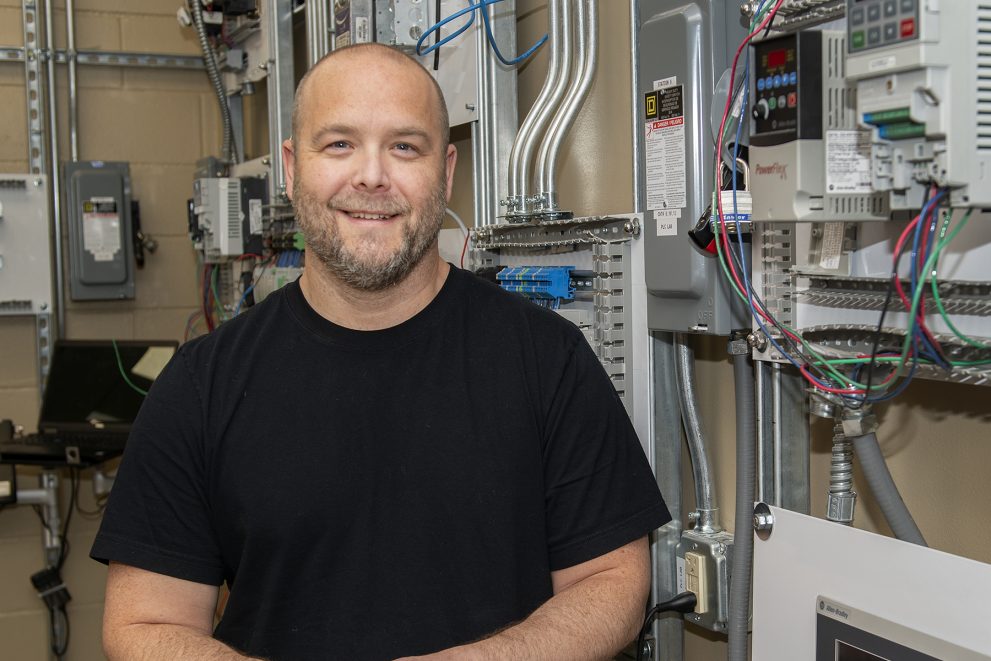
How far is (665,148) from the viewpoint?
1.65m

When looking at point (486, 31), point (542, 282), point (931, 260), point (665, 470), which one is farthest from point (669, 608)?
point (486, 31)

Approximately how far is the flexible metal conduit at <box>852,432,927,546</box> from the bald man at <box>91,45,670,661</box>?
32 centimetres

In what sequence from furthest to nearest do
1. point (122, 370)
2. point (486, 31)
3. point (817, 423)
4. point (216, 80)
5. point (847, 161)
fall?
point (216, 80) → point (122, 370) → point (486, 31) → point (817, 423) → point (847, 161)

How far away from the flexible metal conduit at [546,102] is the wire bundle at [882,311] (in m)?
0.45

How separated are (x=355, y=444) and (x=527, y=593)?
0.34m

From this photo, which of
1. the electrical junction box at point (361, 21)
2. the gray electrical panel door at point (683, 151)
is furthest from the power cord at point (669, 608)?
the electrical junction box at point (361, 21)

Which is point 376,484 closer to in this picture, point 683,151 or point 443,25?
point 683,151

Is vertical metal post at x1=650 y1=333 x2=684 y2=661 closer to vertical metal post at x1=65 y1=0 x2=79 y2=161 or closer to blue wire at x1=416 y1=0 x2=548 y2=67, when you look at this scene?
blue wire at x1=416 y1=0 x2=548 y2=67

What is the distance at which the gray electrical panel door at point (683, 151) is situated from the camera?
1.55 meters

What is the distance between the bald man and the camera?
1.43 m

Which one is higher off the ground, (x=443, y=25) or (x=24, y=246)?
(x=443, y=25)

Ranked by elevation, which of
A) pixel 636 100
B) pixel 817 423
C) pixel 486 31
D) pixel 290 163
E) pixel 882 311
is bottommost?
pixel 817 423

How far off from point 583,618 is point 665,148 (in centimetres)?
76

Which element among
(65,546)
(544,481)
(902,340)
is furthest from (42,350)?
(902,340)
